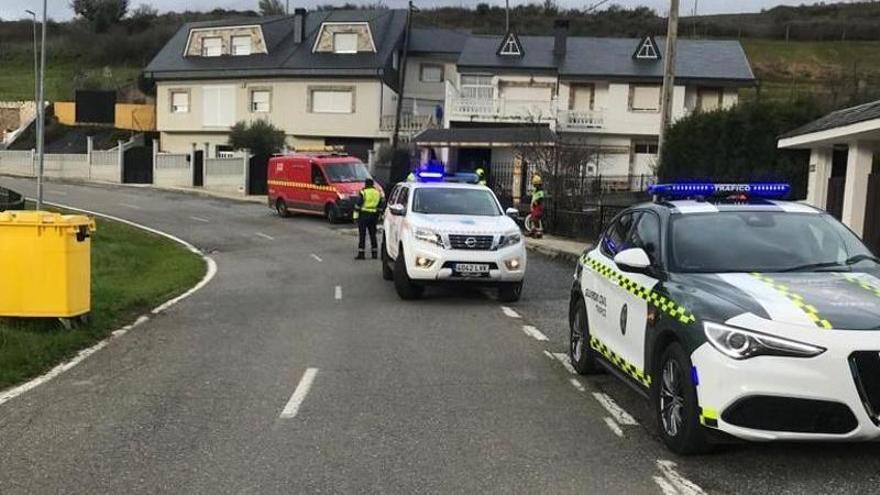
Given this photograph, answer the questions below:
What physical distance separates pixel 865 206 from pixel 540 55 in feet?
115

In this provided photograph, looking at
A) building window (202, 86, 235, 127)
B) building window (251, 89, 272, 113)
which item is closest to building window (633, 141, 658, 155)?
building window (251, 89, 272, 113)

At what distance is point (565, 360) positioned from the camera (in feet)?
31.0

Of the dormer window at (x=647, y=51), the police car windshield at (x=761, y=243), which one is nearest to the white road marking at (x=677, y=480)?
the police car windshield at (x=761, y=243)

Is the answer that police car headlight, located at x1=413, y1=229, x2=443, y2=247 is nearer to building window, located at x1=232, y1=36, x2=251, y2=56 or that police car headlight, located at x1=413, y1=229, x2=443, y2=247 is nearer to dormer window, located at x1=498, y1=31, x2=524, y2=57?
dormer window, located at x1=498, y1=31, x2=524, y2=57

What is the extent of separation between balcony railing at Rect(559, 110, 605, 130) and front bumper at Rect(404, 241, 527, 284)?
3356cm

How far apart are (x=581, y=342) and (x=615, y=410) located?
1368 mm

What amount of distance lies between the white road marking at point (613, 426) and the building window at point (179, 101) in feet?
176

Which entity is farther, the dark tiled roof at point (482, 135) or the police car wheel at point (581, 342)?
the dark tiled roof at point (482, 135)

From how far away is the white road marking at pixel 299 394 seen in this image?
7.13 m

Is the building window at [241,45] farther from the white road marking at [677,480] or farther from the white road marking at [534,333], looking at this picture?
the white road marking at [677,480]

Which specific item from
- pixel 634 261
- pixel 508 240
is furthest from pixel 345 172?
pixel 634 261

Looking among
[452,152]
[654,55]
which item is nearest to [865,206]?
[452,152]

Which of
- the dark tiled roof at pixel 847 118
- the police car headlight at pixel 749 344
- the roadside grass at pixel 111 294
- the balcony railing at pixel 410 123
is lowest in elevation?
the roadside grass at pixel 111 294

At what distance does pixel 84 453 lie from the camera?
5953 millimetres
